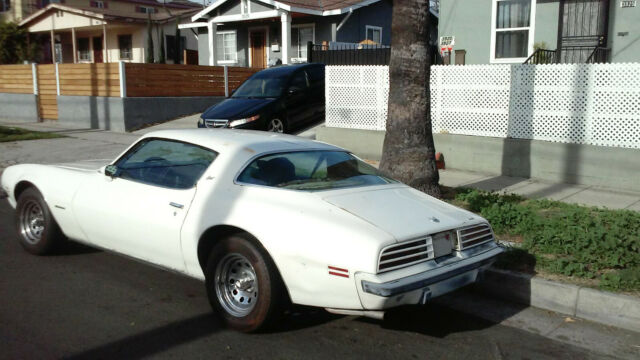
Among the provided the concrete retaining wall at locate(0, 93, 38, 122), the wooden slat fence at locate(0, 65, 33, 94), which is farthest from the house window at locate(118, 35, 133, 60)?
the concrete retaining wall at locate(0, 93, 38, 122)

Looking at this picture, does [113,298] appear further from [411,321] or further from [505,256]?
[505,256]

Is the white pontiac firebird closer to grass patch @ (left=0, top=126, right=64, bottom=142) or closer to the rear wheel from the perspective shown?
the rear wheel

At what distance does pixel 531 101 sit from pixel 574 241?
4.81 meters

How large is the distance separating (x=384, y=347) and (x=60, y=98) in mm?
16891

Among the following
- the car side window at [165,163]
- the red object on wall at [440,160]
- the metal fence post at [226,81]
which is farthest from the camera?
the metal fence post at [226,81]

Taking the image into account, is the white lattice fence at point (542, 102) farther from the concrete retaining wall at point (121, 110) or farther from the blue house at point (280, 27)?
the blue house at point (280, 27)

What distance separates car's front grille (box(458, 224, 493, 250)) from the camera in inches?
166

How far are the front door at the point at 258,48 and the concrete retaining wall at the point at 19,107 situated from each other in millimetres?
8684

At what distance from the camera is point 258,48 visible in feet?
80.0

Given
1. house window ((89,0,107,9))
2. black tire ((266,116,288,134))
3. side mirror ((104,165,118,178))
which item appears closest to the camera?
side mirror ((104,165,118,178))

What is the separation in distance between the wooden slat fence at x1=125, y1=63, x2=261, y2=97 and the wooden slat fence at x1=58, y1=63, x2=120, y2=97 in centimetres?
47

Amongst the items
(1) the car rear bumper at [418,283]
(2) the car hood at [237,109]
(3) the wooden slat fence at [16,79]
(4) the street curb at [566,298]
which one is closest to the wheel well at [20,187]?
(1) the car rear bumper at [418,283]

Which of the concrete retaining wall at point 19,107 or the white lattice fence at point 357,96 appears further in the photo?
the concrete retaining wall at point 19,107

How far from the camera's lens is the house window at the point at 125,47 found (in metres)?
31.2
